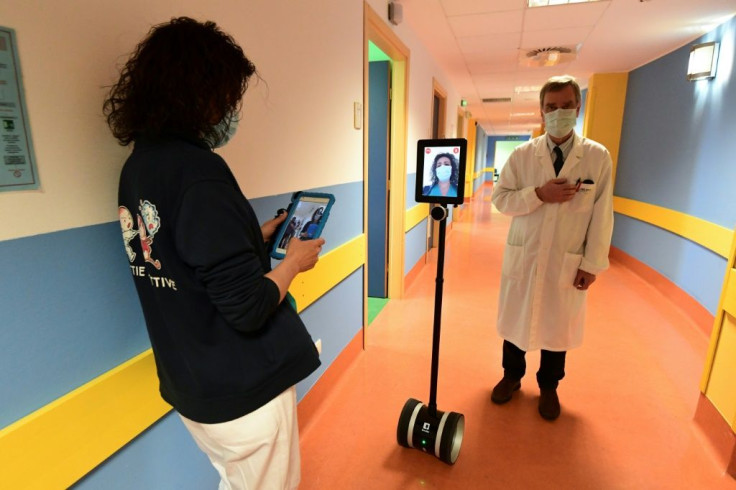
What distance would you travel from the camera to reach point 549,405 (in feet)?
6.86

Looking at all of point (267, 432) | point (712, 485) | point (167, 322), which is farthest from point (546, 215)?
point (167, 322)

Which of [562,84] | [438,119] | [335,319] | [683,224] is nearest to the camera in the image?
[562,84]

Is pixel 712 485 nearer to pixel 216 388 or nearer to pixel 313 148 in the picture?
pixel 216 388

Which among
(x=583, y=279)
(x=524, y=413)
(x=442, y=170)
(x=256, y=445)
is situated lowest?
(x=524, y=413)

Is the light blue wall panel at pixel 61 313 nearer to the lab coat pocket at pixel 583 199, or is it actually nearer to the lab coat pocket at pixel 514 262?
the lab coat pocket at pixel 514 262

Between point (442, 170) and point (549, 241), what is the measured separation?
0.73 meters

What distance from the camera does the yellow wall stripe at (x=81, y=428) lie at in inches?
30.7

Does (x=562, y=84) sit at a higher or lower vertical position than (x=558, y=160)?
higher

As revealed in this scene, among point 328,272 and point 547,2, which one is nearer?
point 328,272

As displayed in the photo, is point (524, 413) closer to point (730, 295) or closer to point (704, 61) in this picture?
point (730, 295)

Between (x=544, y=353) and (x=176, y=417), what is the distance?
69.1 inches

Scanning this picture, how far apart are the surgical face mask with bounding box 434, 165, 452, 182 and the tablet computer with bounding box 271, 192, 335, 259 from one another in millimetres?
602

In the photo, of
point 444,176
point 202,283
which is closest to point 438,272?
point 444,176

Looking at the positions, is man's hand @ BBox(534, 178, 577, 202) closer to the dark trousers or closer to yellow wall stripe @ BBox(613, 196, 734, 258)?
the dark trousers
